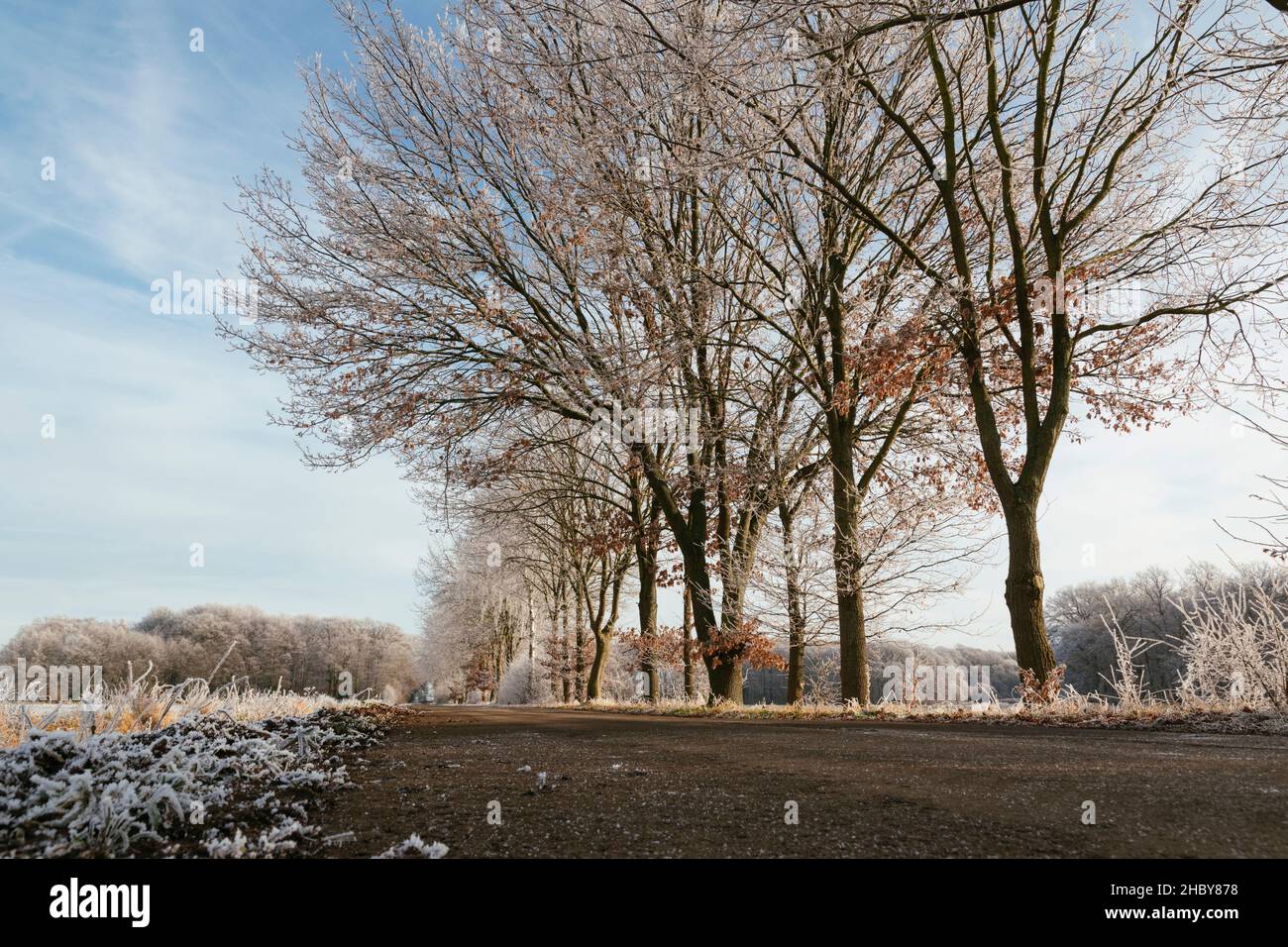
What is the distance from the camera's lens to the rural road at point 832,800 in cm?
188

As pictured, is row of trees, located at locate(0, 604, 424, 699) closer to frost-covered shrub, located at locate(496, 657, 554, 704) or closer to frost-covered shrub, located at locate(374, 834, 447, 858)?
frost-covered shrub, located at locate(496, 657, 554, 704)

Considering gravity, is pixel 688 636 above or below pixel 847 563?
below

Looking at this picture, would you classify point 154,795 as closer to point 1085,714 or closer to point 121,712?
point 121,712

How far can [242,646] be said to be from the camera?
2312 inches

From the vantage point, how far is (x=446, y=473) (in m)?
13.3

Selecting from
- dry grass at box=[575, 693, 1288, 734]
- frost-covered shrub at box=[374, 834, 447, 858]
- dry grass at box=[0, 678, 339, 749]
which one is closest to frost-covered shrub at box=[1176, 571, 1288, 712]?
Result: dry grass at box=[575, 693, 1288, 734]

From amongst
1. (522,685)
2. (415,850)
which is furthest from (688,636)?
(415,850)

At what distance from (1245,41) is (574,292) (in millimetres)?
8948

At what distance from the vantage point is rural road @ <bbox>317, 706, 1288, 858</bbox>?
1.88m

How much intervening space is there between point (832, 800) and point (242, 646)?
216 feet

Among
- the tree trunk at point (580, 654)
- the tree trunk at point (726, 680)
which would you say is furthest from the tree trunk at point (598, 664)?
the tree trunk at point (726, 680)

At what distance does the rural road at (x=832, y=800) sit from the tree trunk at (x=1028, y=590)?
401 centimetres

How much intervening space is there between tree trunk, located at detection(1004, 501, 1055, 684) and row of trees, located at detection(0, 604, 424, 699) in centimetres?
4194
